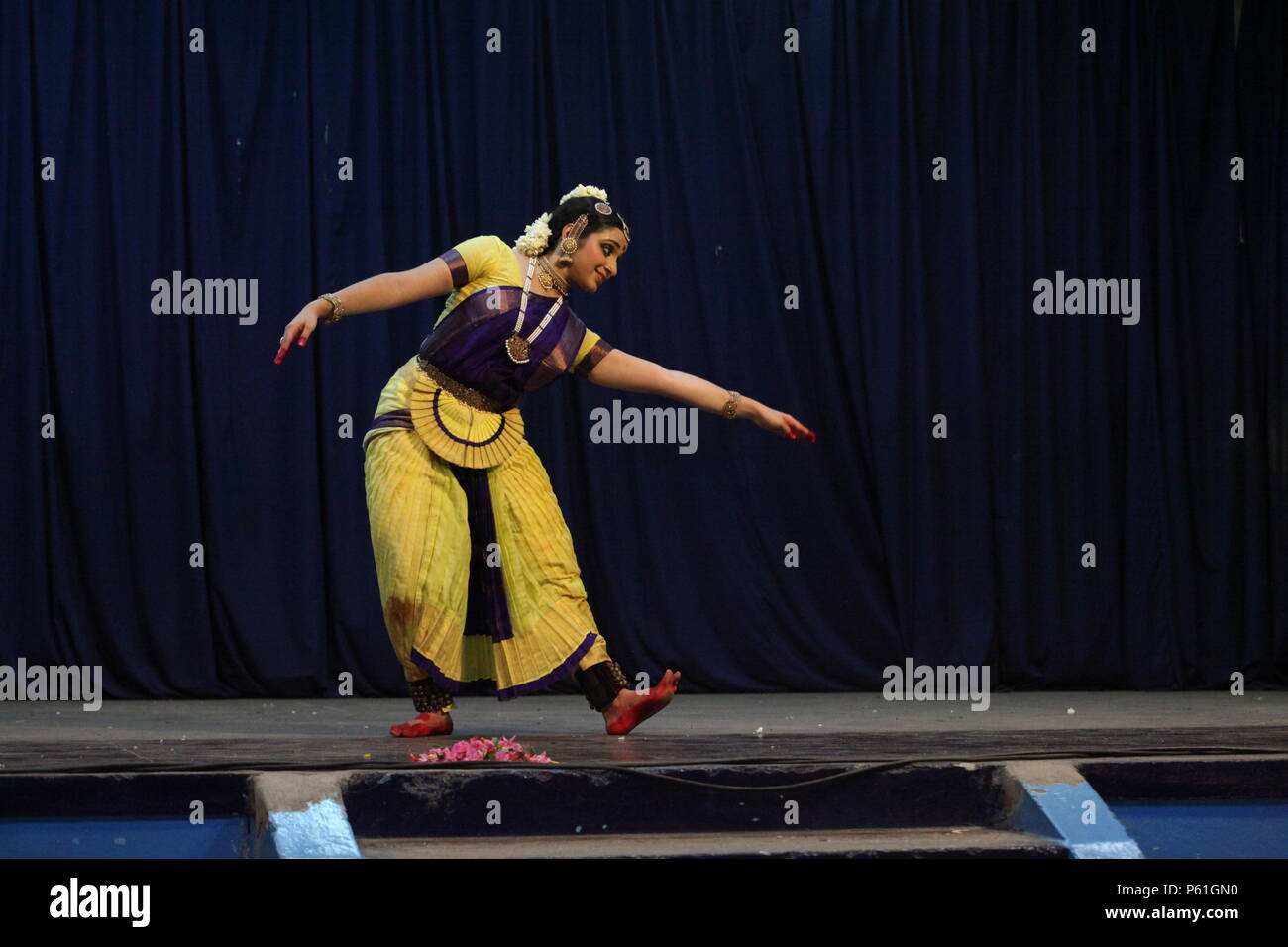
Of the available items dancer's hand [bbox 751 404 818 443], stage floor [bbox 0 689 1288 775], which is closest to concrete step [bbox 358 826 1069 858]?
stage floor [bbox 0 689 1288 775]

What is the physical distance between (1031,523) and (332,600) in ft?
8.20

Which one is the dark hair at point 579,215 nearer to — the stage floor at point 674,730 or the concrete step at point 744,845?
the stage floor at point 674,730

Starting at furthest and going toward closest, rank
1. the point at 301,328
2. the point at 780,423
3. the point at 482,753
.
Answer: the point at 780,423
the point at 301,328
the point at 482,753

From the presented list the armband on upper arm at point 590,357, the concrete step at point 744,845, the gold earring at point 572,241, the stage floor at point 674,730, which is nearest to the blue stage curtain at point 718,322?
the stage floor at point 674,730

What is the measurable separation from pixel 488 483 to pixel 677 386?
0.50 meters

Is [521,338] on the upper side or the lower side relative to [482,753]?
upper

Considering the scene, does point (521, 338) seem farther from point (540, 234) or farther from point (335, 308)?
point (335, 308)

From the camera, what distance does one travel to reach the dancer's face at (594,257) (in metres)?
3.68

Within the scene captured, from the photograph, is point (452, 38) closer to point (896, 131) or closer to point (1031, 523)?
point (896, 131)

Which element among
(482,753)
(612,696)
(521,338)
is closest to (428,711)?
(612,696)

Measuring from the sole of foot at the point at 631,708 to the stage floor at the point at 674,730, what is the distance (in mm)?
47

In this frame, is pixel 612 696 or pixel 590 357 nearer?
pixel 612 696

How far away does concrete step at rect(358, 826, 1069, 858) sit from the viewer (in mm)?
2676

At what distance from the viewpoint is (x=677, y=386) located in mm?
3709
